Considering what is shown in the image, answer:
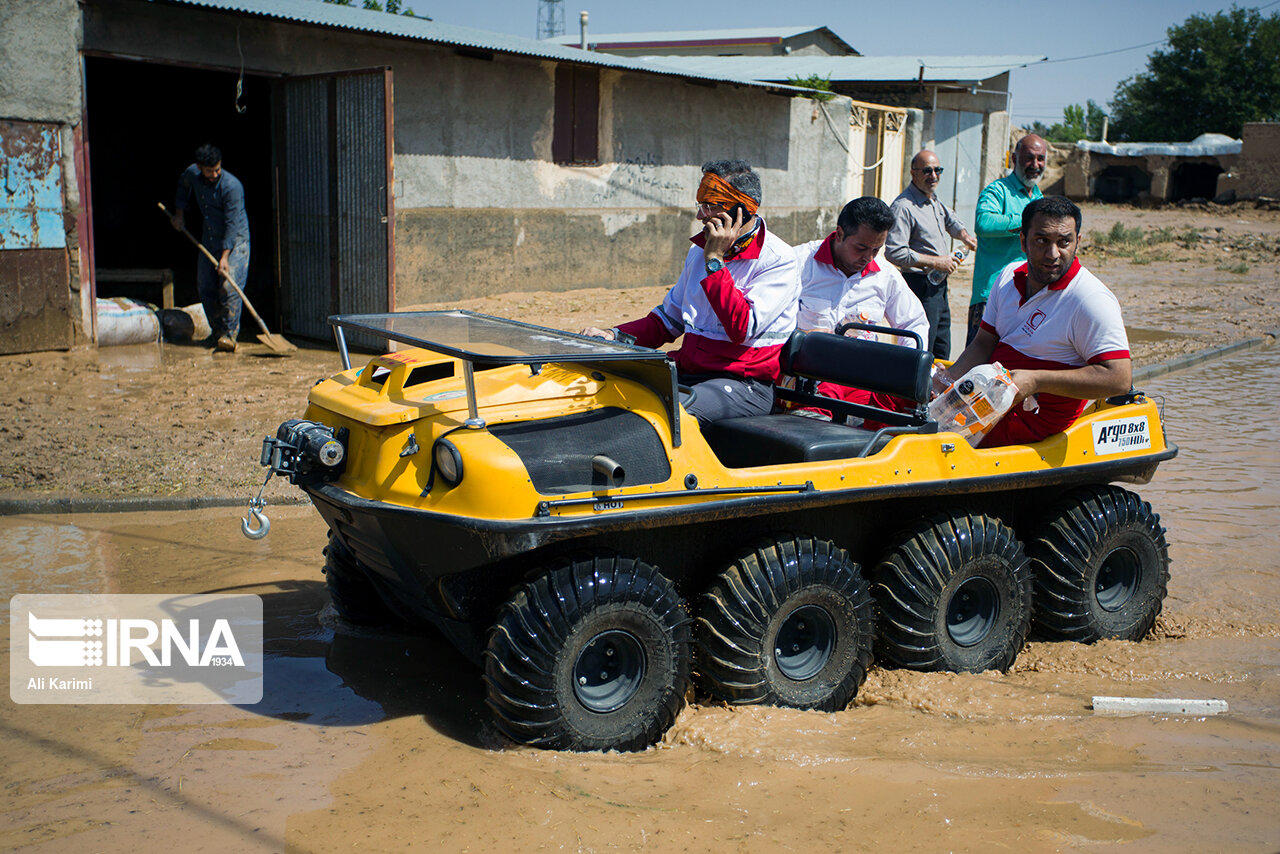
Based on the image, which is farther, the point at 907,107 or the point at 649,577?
the point at 907,107

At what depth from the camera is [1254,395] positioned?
10172mm

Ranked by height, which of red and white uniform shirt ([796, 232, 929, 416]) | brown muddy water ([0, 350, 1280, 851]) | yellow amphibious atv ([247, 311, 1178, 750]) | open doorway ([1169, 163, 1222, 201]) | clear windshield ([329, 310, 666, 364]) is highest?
open doorway ([1169, 163, 1222, 201])

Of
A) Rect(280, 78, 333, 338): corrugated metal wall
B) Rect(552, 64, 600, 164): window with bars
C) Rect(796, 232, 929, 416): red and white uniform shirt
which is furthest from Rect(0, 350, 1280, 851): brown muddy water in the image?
Rect(552, 64, 600, 164): window with bars

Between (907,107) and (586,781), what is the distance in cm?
2155

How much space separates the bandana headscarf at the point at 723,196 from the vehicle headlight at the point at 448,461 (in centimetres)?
156

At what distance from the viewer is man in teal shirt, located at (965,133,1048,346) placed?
684 cm

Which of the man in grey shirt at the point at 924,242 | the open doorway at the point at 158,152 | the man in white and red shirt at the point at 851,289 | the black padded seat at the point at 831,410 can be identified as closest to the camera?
the black padded seat at the point at 831,410

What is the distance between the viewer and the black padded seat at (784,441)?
3.97 meters

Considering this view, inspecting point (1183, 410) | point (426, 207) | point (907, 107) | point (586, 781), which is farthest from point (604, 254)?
point (586, 781)

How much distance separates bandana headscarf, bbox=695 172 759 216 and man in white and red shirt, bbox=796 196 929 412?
2.89ft

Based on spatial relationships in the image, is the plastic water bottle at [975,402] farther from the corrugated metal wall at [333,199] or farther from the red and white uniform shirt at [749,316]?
the corrugated metal wall at [333,199]

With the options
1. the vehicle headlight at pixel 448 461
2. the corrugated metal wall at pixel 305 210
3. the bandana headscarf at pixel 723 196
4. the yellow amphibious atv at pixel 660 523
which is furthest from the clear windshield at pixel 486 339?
the corrugated metal wall at pixel 305 210

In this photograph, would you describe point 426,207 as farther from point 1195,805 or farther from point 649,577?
point 1195,805
